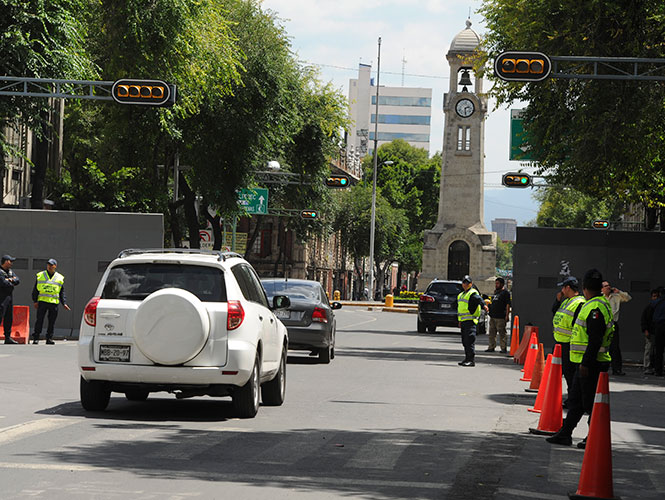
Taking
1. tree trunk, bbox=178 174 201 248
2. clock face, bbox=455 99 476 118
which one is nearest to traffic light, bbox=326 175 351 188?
tree trunk, bbox=178 174 201 248

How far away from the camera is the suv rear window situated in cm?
1239

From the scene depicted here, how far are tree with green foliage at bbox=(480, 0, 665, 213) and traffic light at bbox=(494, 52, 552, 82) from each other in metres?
4.05

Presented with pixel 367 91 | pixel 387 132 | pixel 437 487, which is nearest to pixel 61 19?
pixel 437 487

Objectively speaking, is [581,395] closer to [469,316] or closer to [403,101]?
[469,316]

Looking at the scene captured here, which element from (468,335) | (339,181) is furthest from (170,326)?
(339,181)

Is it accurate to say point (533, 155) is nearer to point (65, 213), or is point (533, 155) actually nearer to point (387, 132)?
point (65, 213)

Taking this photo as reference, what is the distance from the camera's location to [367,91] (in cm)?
17338

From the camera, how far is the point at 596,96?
88.5 ft

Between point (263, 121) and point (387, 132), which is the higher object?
point (387, 132)

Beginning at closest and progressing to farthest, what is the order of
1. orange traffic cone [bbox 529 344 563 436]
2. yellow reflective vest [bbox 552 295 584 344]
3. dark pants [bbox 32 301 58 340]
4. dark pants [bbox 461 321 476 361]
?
1. orange traffic cone [bbox 529 344 563 436]
2. yellow reflective vest [bbox 552 295 584 344]
3. dark pants [bbox 461 321 476 361]
4. dark pants [bbox 32 301 58 340]

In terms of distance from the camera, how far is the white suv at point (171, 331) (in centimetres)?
1205

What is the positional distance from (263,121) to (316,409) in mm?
26345

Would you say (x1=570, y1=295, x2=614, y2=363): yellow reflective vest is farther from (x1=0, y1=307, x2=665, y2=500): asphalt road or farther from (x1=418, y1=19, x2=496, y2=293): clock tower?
(x1=418, y1=19, x2=496, y2=293): clock tower

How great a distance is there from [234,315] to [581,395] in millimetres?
3556
